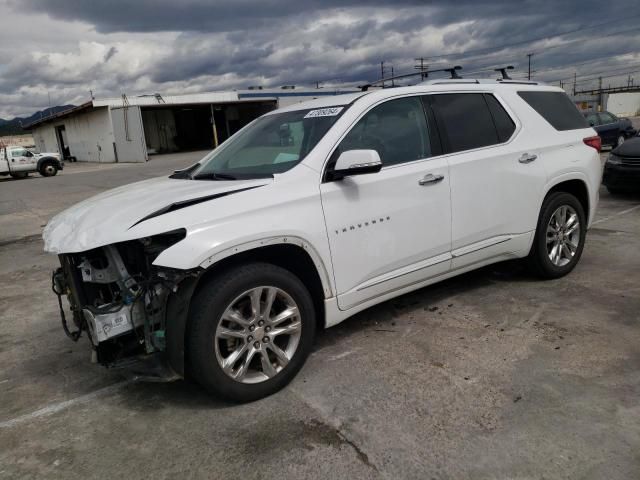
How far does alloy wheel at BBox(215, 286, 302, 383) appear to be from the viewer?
293 centimetres

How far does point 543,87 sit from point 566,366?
2.84 meters

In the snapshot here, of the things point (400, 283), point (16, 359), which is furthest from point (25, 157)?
point (400, 283)

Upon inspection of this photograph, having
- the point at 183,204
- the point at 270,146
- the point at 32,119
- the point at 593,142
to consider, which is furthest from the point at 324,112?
the point at 32,119

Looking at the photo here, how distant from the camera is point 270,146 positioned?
3.81m

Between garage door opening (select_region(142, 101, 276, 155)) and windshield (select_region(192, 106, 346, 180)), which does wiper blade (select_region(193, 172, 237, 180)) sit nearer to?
windshield (select_region(192, 106, 346, 180))

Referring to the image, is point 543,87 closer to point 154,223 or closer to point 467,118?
point 467,118

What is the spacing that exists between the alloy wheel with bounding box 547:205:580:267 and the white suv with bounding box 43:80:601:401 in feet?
0.59

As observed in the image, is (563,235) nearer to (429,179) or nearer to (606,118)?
(429,179)

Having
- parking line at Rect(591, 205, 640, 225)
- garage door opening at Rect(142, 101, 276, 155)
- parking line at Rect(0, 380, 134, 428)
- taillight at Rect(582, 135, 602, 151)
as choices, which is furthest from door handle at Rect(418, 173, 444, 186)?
garage door opening at Rect(142, 101, 276, 155)

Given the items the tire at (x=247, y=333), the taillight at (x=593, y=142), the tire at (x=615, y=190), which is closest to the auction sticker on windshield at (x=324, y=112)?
the tire at (x=247, y=333)

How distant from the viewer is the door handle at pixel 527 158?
4336mm

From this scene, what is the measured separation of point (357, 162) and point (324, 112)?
2.44 ft

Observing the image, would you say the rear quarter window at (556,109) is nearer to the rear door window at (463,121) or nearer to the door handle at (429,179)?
the rear door window at (463,121)

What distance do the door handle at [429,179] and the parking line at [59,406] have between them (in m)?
2.43
